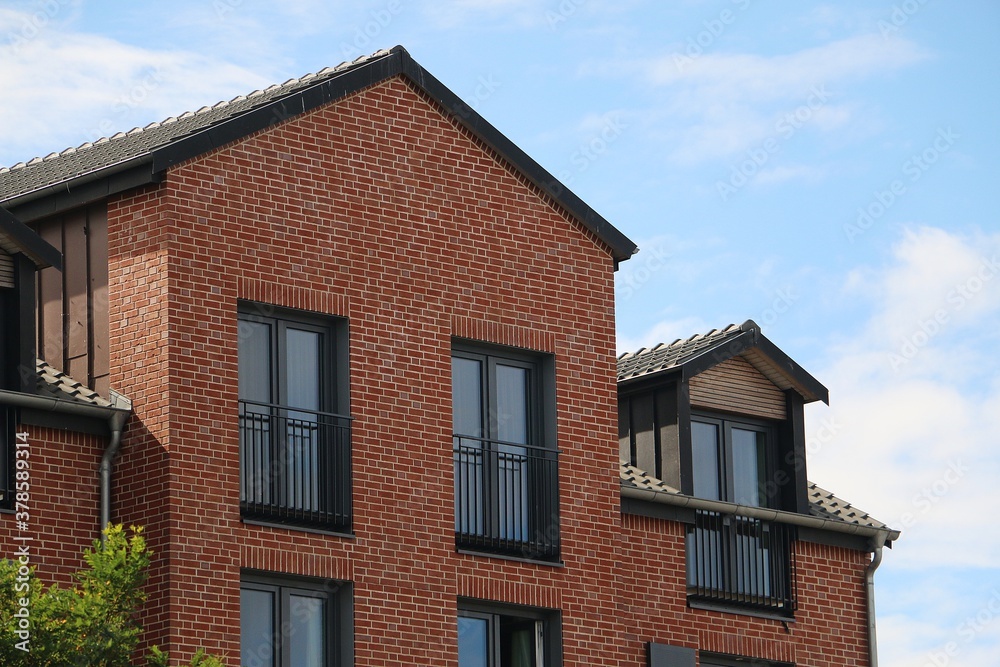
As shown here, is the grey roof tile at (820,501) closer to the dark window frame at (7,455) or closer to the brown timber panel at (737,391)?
the brown timber panel at (737,391)

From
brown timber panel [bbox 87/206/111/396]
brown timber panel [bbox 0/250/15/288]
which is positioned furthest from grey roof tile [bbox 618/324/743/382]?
brown timber panel [bbox 0/250/15/288]

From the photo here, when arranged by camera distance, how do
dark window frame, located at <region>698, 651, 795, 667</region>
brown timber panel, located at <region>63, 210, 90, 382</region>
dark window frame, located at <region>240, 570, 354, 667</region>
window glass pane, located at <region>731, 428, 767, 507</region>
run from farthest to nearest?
window glass pane, located at <region>731, 428, 767, 507</region>, dark window frame, located at <region>698, 651, 795, 667</region>, brown timber panel, located at <region>63, 210, 90, 382</region>, dark window frame, located at <region>240, 570, 354, 667</region>

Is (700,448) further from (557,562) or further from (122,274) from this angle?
(122,274)

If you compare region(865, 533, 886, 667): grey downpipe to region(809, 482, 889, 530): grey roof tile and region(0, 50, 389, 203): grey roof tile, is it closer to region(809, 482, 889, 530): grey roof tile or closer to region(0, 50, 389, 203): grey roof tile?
region(809, 482, 889, 530): grey roof tile

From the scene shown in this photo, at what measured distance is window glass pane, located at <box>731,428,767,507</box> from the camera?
29.2m

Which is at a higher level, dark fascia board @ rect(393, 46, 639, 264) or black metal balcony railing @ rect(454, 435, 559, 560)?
dark fascia board @ rect(393, 46, 639, 264)

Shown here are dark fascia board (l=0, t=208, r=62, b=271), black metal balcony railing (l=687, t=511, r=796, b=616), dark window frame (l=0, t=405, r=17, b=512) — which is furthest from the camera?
black metal balcony railing (l=687, t=511, r=796, b=616)

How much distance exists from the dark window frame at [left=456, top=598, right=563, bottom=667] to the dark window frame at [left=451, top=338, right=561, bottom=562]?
61cm

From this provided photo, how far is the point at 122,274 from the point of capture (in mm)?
23844

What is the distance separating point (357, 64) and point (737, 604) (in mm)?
8654

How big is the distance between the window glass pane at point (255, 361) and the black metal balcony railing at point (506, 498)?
2.60 meters

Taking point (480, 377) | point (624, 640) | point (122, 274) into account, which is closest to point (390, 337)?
point (480, 377)

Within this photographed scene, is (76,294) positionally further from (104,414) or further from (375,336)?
(375,336)

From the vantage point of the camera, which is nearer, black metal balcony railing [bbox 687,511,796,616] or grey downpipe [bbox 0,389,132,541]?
grey downpipe [bbox 0,389,132,541]
